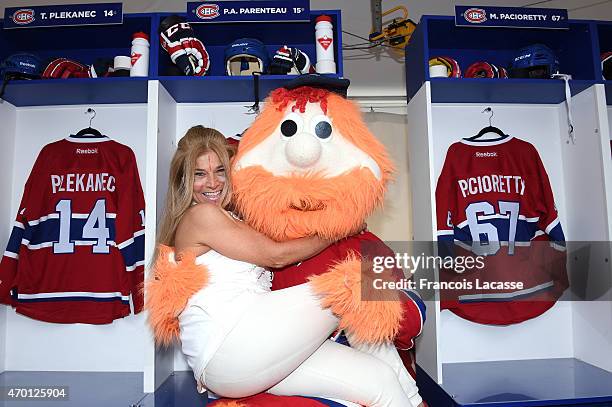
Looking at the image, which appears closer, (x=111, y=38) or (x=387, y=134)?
(x=111, y=38)

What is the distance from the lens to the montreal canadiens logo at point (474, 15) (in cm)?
174

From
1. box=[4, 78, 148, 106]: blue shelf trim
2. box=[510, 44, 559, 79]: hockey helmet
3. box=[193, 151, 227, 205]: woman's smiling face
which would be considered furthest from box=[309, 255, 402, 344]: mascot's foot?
box=[510, 44, 559, 79]: hockey helmet

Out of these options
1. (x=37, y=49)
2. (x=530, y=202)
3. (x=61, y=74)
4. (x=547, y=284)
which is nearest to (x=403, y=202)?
(x=530, y=202)

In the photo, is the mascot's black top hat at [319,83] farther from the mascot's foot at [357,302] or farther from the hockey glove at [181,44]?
the hockey glove at [181,44]

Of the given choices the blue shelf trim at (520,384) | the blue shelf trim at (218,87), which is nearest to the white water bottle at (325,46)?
the blue shelf trim at (218,87)

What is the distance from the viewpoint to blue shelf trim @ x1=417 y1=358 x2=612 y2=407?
1.47 metres

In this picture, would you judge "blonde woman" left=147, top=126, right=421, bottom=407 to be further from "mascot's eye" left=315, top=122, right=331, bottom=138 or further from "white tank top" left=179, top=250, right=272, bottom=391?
"mascot's eye" left=315, top=122, right=331, bottom=138

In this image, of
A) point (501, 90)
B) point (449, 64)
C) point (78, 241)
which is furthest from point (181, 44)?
point (501, 90)

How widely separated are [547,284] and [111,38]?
Result: 205 cm

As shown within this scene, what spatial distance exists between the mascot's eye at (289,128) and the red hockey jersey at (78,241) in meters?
1.04

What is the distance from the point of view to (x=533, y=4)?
2.42m

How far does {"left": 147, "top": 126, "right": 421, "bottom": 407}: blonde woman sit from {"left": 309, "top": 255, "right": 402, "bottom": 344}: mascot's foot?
0.01 m

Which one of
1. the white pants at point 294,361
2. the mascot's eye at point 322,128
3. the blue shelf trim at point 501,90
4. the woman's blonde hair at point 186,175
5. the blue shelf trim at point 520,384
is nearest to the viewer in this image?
the white pants at point 294,361

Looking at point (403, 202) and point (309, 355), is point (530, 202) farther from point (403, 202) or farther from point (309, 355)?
point (309, 355)
